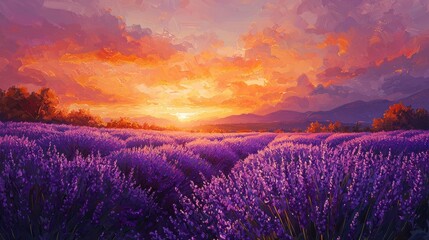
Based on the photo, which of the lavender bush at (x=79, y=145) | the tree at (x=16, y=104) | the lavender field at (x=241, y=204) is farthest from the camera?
the tree at (x=16, y=104)

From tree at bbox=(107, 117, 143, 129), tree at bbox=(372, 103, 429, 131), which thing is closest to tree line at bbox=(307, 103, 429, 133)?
tree at bbox=(372, 103, 429, 131)

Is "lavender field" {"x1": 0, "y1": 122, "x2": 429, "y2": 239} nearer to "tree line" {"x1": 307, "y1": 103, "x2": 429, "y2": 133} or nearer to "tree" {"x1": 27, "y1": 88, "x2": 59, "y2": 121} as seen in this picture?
"tree line" {"x1": 307, "y1": 103, "x2": 429, "y2": 133}

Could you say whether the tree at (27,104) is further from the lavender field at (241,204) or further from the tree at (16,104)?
the lavender field at (241,204)

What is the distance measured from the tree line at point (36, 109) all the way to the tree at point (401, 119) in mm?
17066

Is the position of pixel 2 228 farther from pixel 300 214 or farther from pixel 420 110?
pixel 420 110

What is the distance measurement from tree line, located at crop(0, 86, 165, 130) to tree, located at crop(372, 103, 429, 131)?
1707 cm

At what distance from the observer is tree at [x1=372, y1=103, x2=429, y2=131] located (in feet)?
68.2

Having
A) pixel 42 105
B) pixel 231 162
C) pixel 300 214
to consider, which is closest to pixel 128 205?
pixel 300 214

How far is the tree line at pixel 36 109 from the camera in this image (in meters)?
19.4

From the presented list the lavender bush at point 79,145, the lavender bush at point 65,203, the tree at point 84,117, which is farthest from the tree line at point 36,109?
the lavender bush at point 65,203

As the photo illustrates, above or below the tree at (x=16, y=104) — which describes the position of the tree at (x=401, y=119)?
below

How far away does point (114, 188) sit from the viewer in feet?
8.79

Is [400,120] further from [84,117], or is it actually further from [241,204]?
[241,204]

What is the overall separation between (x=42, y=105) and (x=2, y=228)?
21.8 meters
